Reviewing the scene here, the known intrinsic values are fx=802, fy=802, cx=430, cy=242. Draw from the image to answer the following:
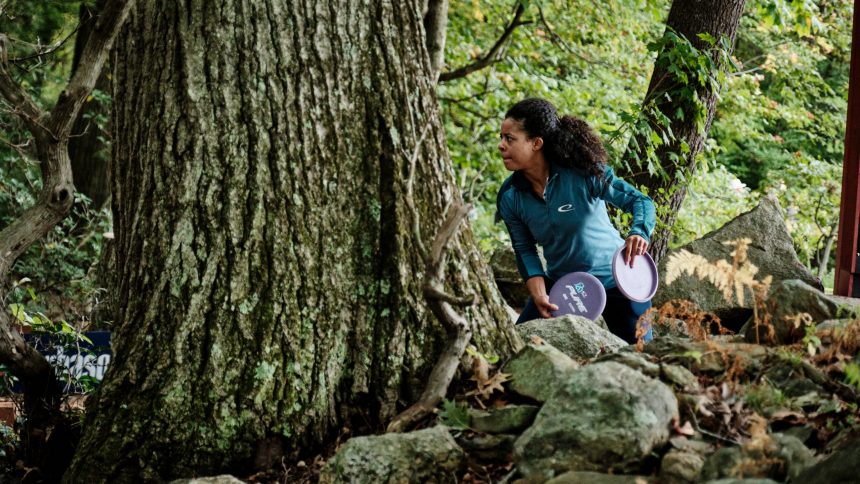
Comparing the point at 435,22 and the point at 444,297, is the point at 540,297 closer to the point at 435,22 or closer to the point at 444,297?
the point at 444,297

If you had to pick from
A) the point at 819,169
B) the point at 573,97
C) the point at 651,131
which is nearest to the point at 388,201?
the point at 651,131

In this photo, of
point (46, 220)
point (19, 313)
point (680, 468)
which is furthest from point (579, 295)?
point (19, 313)

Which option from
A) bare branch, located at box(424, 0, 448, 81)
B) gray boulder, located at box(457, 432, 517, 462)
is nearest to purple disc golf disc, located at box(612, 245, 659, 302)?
gray boulder, located at box(457, 432, 517, 462)

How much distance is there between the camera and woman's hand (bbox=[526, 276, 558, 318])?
4953 mm

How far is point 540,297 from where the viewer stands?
16.4 feet

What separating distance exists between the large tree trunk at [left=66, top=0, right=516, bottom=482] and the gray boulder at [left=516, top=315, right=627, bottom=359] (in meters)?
0.40

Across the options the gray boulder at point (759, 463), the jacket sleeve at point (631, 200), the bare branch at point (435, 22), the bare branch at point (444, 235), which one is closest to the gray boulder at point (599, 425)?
the gray boulder at point (759, 463)

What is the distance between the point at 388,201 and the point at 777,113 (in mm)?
12536

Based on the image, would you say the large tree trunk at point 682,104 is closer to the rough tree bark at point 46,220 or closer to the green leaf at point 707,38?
the green leaf at point 707,38

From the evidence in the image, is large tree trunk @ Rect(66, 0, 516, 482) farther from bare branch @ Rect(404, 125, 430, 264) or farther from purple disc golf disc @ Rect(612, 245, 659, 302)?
purple disc golf disc @ Rect(612, 245, 659, 302)

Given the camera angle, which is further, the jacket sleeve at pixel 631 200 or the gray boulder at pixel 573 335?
the jacket sleeve at pixel 631 200

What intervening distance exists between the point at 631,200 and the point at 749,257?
8.91 feet

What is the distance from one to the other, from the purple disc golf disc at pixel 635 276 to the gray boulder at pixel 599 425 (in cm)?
196

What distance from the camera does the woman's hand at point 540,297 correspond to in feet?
16.3
